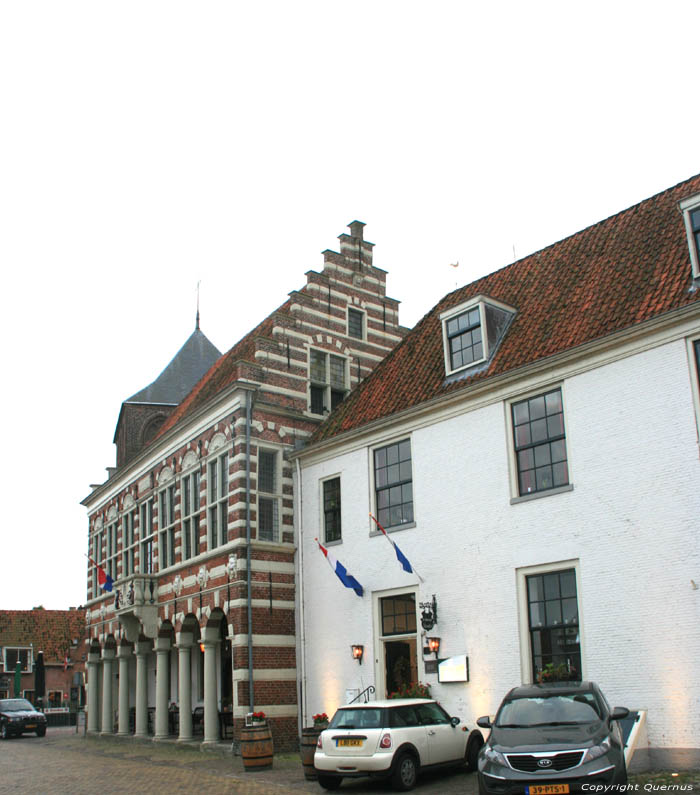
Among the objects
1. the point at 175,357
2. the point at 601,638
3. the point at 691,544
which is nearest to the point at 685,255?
the point at 691,544

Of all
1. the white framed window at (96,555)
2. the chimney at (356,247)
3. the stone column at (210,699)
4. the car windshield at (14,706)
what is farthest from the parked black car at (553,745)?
the car windshield at (14,706)

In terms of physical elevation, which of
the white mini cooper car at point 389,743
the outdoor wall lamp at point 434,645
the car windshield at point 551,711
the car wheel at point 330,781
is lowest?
the car wheel at point 330,781

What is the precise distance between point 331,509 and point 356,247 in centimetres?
860

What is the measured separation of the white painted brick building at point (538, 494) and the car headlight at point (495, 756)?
388 centimetres

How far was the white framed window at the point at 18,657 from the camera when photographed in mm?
59094

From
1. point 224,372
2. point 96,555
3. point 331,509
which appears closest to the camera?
point 331,509

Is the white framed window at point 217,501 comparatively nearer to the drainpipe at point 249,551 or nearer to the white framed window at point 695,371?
the drainpipe at point 249,551

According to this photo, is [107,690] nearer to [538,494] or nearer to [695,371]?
[538,494]

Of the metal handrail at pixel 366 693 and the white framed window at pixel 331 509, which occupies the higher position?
the white framed window at pixel 331 509

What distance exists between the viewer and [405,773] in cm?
1427

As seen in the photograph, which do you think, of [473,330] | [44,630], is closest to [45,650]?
[44,630]

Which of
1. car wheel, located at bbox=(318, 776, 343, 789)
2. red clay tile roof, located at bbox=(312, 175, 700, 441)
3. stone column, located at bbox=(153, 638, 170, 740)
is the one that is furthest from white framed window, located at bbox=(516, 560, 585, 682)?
stone column, located at bbox=(153, 638, 170, 740)

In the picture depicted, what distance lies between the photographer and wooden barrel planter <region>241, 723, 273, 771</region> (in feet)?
59.0

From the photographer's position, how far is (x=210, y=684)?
899 inches
